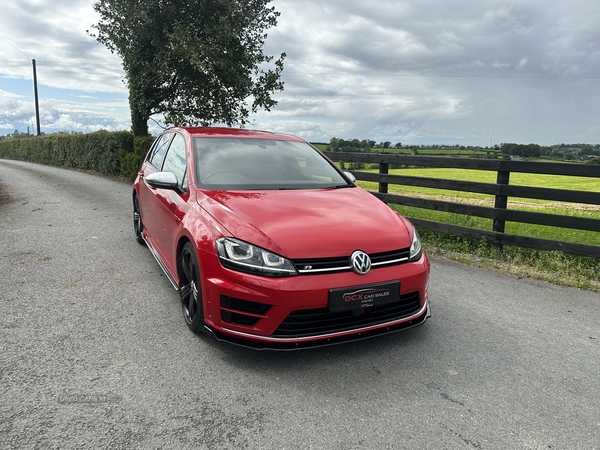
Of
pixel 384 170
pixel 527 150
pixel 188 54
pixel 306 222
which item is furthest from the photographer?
pixel 527 150

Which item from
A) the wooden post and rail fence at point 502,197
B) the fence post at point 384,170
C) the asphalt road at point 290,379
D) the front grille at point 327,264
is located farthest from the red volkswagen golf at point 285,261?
the fence post at point 384,170

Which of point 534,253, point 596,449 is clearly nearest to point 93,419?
point 596,449

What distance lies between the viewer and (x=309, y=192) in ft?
12.5

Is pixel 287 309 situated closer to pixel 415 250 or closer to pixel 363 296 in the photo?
pixel 363 296

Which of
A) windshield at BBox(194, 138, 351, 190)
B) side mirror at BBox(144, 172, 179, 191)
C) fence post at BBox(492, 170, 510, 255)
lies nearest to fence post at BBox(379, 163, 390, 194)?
fence post at BBox(492, 170, 510, 255)

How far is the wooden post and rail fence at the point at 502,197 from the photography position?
540 cm

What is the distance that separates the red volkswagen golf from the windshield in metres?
0.02

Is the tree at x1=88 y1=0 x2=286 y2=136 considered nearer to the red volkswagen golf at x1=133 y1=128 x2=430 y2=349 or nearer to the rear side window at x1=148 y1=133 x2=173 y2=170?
the rear side window at x1=148 y1=133 x2=173 y2=170

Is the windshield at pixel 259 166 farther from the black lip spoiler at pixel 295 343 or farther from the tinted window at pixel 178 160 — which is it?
the black lip spoiler at pixel 295 343

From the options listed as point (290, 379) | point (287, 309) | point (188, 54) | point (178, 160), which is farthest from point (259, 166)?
point (188, 54)

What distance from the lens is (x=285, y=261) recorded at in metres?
2.81

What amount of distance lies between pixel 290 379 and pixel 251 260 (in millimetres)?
806

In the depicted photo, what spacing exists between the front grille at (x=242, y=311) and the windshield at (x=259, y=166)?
1.20 meters

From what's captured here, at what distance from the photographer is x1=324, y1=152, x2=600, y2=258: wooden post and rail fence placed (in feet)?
17.7
